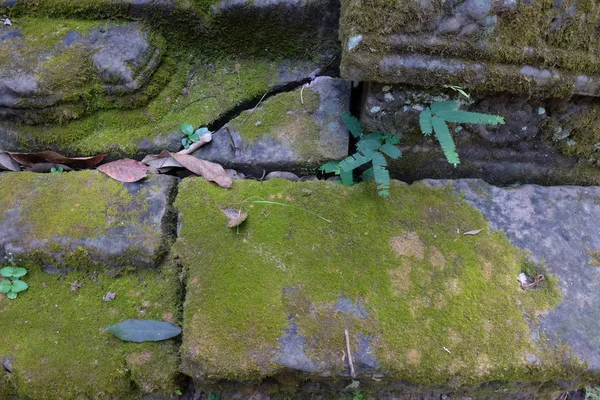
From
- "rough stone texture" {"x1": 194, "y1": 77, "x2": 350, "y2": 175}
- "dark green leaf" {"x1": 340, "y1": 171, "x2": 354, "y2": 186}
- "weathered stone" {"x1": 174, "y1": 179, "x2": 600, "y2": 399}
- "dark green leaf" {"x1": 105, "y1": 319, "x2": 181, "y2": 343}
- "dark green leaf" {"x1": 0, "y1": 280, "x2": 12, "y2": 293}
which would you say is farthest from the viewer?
"rough stone texture" {"x1": 194, "y1": 77, "x2": 350, "y2": 175}

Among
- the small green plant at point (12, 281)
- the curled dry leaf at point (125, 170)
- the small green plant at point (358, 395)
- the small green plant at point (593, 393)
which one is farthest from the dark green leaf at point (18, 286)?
the small green plant at point (593, 393)

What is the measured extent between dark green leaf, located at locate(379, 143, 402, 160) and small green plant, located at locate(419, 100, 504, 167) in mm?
146

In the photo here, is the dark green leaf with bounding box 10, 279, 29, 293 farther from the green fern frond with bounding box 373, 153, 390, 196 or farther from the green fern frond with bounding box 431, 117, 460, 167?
the green fern frond with bounding box 431, 117, 460, 167

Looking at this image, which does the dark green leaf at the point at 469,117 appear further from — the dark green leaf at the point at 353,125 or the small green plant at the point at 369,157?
the dark green leaf at the point at 353,125

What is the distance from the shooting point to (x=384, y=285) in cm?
174

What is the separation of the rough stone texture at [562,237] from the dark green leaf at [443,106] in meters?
0.38

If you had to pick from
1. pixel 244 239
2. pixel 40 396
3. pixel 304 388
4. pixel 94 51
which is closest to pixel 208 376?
pixel 304 388

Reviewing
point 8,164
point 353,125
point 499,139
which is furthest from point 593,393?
point 8,164

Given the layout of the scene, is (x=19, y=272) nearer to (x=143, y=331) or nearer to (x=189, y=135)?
(x=143, y=331)

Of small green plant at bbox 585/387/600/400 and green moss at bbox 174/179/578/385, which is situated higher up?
green moss at bbox 174/179/578/385

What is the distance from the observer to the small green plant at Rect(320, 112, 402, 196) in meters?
1.86

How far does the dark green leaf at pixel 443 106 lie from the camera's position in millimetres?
1813

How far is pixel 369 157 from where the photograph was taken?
6.24 feet

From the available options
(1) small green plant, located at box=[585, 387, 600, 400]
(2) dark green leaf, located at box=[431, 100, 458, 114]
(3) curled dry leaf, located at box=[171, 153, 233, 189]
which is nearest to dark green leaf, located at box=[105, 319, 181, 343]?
(3) curled dry leaf, located at box=[171, 153, 233, 189]
